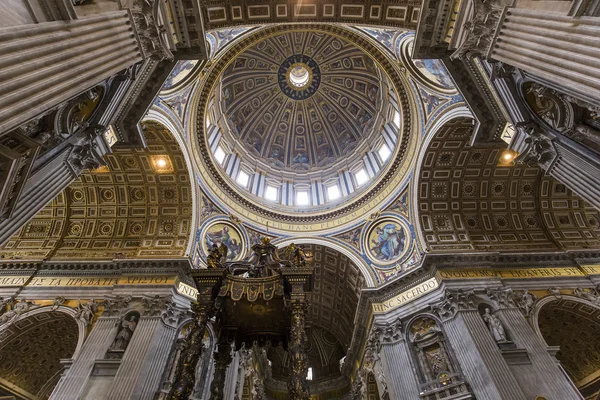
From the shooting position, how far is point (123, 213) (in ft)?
52.4

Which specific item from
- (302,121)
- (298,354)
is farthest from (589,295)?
(302,121)

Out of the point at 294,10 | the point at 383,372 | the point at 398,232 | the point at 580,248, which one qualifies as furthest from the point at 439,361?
the point at 294,10

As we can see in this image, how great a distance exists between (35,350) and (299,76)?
78.0 ft

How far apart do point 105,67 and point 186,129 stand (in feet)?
33.5

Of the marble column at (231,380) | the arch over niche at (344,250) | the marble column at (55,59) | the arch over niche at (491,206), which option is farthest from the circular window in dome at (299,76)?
the marble column at (55,59)

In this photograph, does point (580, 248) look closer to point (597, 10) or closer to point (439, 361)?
point (439, 361)

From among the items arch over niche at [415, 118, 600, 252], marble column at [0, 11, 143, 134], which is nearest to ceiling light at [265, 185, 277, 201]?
arch over niche at [415, 118, 600, 252]

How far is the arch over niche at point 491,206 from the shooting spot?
1566 centimetres

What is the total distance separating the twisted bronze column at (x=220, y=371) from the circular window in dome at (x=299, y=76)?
21729 mm

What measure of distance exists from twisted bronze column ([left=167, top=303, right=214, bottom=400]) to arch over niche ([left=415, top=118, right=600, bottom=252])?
11220 millimetres

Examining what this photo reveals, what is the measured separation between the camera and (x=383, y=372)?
13289 millimetres

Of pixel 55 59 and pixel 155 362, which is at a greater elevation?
pixel 55 59

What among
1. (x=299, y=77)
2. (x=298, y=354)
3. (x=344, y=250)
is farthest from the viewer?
(x=299, y=77)

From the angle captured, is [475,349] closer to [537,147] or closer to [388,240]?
[388,240]
